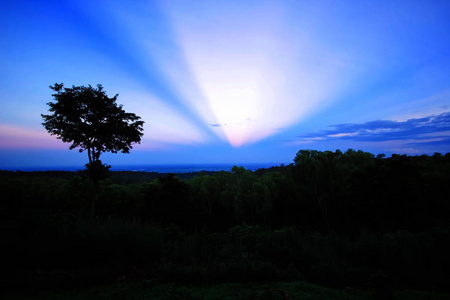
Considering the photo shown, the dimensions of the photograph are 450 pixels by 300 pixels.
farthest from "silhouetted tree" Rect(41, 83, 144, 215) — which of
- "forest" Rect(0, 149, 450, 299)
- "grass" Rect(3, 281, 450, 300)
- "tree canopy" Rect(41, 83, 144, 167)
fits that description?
"grass" Rect(3, 281, 450, 300)

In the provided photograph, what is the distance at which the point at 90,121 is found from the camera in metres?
13.2

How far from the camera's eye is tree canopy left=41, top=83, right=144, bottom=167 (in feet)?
41.3

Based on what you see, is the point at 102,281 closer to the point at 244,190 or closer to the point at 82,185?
the point at 82,185

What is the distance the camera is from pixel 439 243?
465cm

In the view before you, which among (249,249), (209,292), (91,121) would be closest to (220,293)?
(209,292)

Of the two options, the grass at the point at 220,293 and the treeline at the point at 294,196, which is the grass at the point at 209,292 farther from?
the treeline at the point at 294,196

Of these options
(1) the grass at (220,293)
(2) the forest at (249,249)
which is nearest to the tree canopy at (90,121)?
(2) the forest at (249,249)

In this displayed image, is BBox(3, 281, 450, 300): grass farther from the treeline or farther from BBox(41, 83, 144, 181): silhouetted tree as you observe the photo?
BBox(41, 83, 144, 181): silhouetted tree

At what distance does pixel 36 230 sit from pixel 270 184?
15.6 m

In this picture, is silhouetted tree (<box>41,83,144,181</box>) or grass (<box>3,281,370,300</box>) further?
silhouetted tree (<box>41,83,144,181</box>)

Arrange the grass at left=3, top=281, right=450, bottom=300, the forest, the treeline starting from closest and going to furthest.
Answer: the grass at left=3, top=281, right=450, bottom=300 < the forest < the treeline

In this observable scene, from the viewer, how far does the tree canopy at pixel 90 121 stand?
1260 cm

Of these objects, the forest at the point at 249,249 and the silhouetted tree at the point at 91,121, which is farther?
the silhouetted tree at the point at 91,121

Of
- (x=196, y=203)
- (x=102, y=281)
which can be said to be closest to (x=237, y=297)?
(x=102, y=281)
